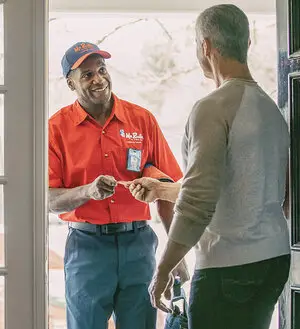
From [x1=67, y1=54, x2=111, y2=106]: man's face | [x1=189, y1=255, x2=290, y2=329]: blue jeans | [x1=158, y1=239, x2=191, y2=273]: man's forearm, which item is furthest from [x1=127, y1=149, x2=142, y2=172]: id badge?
[x1=189, y1=255, x2=290, y2=329]: blue jeans

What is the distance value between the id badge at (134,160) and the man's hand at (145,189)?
43 millimetres

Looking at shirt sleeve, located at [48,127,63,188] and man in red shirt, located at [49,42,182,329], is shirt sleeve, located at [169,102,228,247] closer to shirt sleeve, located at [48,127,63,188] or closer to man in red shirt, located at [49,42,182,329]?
man in red shirt, located at [49,42,182,329]

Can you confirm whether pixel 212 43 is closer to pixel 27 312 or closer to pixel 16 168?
pixel 16 168

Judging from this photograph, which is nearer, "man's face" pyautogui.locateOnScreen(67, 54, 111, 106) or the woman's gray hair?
the woman's gray hair

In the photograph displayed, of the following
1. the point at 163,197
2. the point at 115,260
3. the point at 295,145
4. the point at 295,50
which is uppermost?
the point at 295,50

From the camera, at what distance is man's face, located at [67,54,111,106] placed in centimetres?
214

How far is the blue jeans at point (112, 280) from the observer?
211cm

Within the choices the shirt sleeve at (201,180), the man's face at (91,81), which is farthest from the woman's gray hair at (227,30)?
the man's face at (91,81)

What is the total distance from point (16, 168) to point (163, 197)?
1.71ft

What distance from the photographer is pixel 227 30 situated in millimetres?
1980

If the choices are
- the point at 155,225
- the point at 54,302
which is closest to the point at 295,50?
the point at 155,225

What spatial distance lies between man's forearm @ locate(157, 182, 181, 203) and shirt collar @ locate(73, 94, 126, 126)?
0.28 m

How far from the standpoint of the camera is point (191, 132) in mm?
1929

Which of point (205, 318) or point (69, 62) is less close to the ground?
point (69, 62)
